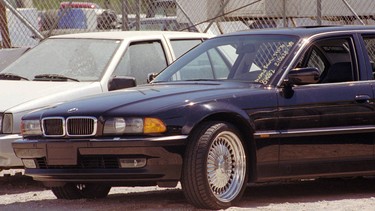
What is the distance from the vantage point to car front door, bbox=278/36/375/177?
9164 mm

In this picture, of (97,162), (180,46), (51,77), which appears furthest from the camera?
(180,46)

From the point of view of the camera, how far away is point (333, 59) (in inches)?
392

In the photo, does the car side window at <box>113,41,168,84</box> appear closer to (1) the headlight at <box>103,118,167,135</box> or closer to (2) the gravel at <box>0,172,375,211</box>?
(2) the gravel at <box>0,172,375,211</box>

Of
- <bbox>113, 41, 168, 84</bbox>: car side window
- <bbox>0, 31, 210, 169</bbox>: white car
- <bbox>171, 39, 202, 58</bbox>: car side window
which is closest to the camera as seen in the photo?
<bbox>0, 31, 210, 169</bbox>: white car

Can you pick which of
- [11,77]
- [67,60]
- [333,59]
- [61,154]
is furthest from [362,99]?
[11,77]

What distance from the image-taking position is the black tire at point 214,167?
8.48 meters

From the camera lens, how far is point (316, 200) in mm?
9367

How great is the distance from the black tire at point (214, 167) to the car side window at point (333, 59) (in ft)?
4.16

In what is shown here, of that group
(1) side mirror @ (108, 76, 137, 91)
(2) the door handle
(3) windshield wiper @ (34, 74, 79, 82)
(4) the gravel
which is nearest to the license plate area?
(4) the gravel

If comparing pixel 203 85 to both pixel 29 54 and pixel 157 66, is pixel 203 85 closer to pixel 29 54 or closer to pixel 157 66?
pixel 157 66

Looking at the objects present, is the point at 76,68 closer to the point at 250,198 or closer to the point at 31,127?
the point at 31,127

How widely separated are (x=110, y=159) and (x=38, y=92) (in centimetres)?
252

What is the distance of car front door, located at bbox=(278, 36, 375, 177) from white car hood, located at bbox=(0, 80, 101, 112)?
240 cm

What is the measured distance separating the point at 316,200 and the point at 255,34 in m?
1.59
